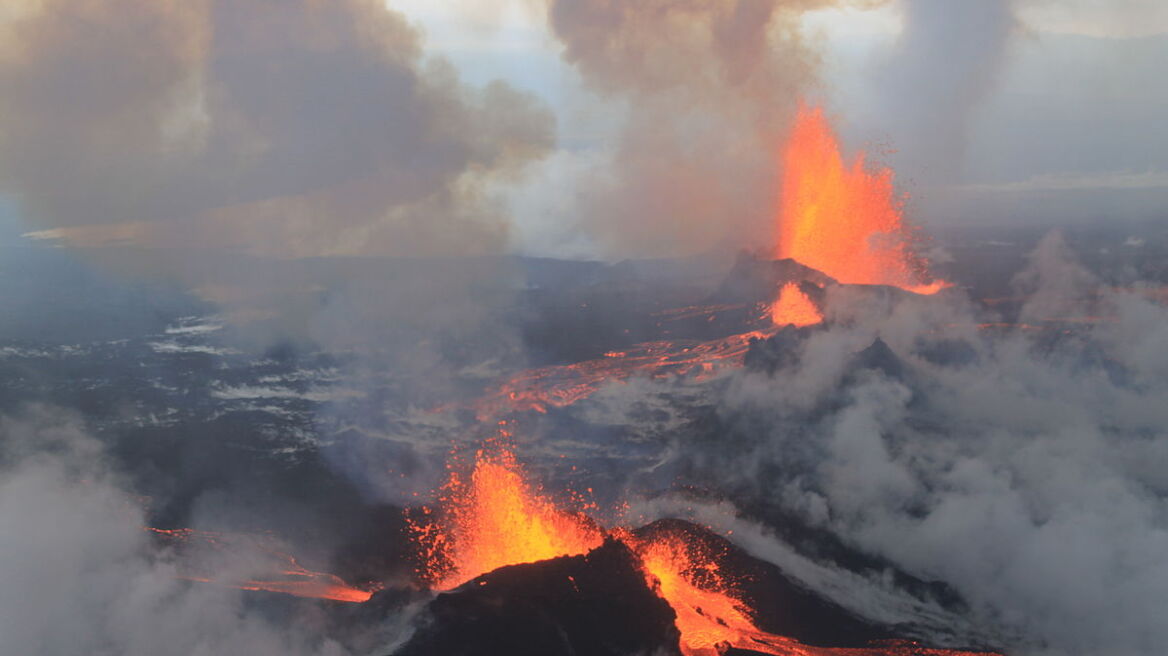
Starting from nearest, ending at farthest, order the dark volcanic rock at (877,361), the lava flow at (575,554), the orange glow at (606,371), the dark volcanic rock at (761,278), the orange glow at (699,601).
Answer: the orange glow at (699,601)
the lava flow at (575,554)
the dark volcanic rock at (877,361)
the orange glow at (606,371)
the dark volcanic rock at (761,278)

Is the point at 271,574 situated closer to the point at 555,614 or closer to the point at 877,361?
the point at 555,614

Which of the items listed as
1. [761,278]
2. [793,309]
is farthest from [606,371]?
[761,278]

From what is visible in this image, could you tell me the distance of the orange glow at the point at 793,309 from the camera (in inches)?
3022

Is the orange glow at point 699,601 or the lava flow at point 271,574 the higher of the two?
the lava flow at point 271,574

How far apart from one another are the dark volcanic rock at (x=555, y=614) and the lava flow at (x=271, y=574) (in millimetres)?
7819

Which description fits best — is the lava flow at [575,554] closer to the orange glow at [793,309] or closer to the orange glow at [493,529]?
the orange glow at [493,529]

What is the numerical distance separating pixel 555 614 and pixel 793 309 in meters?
55.9

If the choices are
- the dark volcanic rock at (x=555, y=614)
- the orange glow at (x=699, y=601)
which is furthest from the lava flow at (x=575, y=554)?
the dark volcanic rock at (x=555, y=614)

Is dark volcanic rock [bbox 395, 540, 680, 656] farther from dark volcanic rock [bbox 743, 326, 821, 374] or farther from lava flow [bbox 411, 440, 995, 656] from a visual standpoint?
dark volcanic rock [bbox 743, 326, 821, 374]

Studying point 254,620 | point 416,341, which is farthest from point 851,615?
point 416,341

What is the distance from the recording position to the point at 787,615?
38.2m

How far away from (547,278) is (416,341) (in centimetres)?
4819

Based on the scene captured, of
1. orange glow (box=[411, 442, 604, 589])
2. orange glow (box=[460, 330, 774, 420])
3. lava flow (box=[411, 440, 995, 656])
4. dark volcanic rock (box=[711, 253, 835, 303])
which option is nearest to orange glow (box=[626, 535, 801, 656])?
lava flow (box=[411, 440, 995, 656])

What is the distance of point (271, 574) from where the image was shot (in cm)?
3922
